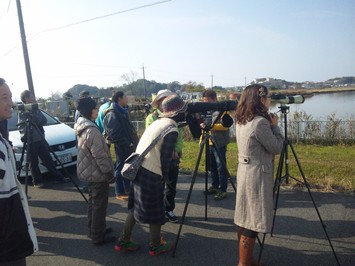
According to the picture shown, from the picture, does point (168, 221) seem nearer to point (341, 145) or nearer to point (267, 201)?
point (267, 201)

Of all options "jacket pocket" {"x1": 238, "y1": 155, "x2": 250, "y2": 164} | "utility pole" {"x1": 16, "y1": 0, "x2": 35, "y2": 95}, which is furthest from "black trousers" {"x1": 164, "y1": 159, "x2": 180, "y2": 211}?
"utility pole" {"x1": 16, "y1": 0, "x2": 35, "y2": 95}

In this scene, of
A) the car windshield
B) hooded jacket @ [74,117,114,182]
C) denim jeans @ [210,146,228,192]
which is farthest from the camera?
the car windshield

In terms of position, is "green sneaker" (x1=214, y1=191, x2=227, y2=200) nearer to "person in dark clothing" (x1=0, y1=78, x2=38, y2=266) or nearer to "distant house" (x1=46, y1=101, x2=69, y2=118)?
"person in dark clothing" (x1=0, y1=78, x2=38, y2=266)

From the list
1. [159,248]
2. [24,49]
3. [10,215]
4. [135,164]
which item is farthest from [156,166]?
[24,49]

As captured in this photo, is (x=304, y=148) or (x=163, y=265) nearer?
(x=163, y=265)

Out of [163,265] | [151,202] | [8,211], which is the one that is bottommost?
[163,265]

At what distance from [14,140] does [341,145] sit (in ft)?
30.7

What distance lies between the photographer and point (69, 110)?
23.4 meters

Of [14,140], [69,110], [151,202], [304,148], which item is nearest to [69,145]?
[14,140]

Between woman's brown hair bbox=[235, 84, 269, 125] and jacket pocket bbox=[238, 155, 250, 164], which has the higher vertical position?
woman's brown hair bbox=[235, 84, 269, 125]

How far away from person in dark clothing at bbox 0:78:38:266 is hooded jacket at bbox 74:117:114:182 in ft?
4.81

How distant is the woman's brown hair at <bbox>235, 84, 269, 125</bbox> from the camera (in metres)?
2.62

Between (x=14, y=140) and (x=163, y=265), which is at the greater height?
(x=14, y=140)

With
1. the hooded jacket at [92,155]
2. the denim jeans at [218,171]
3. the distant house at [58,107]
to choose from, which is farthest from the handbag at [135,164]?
the distant house at [58,107]
